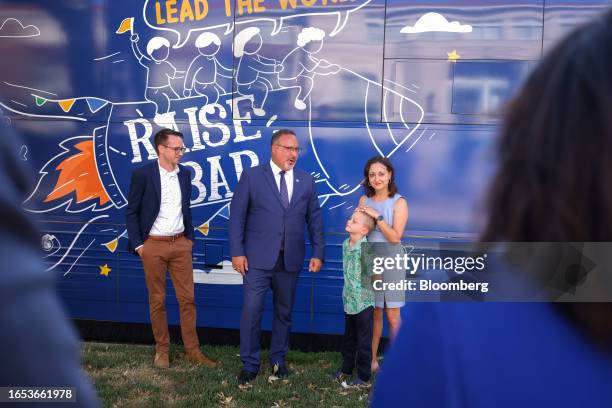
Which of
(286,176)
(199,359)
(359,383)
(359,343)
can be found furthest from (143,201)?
(359,383)

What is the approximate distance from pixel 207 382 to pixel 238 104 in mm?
2320

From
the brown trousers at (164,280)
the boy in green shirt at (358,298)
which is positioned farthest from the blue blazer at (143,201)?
the boy in green shirt at (358,298)

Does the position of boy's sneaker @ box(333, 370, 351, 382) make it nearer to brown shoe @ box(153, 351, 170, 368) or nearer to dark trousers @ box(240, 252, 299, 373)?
dark trousers @ box(240, 252, 299, 373)

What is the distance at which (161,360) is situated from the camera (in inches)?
209

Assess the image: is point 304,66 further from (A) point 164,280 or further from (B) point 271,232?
(A) point 164,280

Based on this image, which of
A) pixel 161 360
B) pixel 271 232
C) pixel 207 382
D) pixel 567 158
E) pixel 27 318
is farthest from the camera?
pixel 161 360

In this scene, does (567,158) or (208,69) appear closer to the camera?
(567,158)

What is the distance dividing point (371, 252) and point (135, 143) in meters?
2.32

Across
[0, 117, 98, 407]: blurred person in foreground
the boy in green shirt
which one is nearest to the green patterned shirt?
the boy in green shirt

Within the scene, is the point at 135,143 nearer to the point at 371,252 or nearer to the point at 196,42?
the point at 196,42

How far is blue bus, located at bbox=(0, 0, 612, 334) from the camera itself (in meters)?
5.17

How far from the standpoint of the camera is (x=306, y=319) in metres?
5.43

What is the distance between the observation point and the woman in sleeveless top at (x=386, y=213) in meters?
4.89

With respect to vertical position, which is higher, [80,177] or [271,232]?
[80,177]
